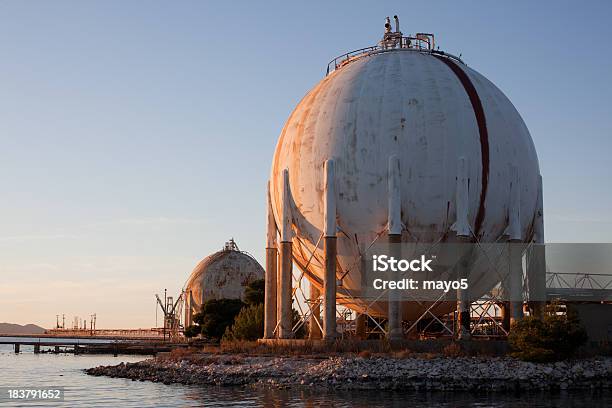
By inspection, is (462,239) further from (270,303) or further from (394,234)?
(270,303)

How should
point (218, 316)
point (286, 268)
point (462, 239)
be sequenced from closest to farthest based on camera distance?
point (462, 239), point (286, 268), point (218, 316)

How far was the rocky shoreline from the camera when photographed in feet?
119

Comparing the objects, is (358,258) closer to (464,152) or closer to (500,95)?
(464,152)

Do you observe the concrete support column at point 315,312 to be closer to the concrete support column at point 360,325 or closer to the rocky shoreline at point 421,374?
the concrete support column at point 360,325

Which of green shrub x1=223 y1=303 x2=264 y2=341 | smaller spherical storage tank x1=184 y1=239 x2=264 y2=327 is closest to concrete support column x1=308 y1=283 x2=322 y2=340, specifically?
green shrub x1=223 y1=303 x2=264 y2=341

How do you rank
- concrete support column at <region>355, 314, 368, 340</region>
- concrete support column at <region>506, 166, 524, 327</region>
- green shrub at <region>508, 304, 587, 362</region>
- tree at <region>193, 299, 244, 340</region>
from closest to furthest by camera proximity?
green shrub at <region>508, 304, 587, 362</region>, concrete support column at <region>506, 166, 524, 327</region>, concrete support column at <region>355, 314, 368, 340</region>, tree at <region>193, 299, 244, 340</region>

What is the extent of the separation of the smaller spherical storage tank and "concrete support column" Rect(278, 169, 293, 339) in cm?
5737

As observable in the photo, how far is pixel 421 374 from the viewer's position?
36875mm

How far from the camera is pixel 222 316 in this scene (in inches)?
3118

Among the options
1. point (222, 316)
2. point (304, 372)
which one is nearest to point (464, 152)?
point (304, 372)

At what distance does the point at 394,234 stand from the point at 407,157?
13.2ft

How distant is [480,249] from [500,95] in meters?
9.45

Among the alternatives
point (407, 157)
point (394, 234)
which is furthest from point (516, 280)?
point (407, 157)

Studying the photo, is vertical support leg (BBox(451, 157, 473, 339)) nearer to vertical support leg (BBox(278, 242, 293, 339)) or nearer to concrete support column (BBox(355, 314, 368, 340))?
concrete support column (BBox(355, 314, 368, 340))
